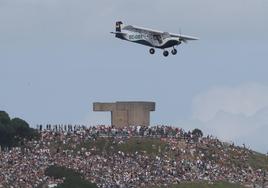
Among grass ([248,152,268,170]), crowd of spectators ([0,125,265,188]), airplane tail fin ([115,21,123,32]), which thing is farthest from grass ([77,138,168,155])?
airplane tail fin ([115,21,123,32])

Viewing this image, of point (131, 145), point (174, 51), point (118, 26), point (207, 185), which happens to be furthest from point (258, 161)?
point (174, 51)

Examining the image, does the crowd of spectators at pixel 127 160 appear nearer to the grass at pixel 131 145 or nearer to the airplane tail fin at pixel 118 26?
the grass at pixel 131 145

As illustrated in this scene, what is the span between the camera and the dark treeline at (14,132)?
18743 cm

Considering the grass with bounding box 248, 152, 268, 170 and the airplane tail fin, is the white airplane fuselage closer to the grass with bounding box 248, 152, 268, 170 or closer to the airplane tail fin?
the airplane tail fin

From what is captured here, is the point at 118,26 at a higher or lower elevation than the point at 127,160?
higher

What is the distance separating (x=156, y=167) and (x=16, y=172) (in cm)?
1479

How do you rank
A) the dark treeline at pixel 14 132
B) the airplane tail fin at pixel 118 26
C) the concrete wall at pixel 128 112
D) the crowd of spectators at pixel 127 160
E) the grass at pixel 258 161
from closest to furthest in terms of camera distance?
the crowd of spectators at pixel 127 160, the grass at pixel 258 161, the airplane tail fin at pixel 118 26, the dark treeline at pixel 14 132, the concrete wall at pixel 128 112

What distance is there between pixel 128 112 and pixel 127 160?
30039 millimetres

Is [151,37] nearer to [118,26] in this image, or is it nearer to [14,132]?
[118,26]

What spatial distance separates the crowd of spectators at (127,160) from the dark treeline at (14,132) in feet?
18.8

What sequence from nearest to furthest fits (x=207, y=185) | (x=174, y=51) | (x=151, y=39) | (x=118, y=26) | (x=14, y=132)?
(x=174, y=51)
(x=207, y=185)
(x=151, y=39)
(x=118, y=26)
(x=14, y=132)

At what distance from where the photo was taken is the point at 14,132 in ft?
631

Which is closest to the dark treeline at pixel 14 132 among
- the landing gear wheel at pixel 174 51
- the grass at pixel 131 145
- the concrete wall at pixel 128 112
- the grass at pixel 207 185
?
the grass at pixel 131 145

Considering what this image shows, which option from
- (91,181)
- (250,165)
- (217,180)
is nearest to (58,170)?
(91,181)
